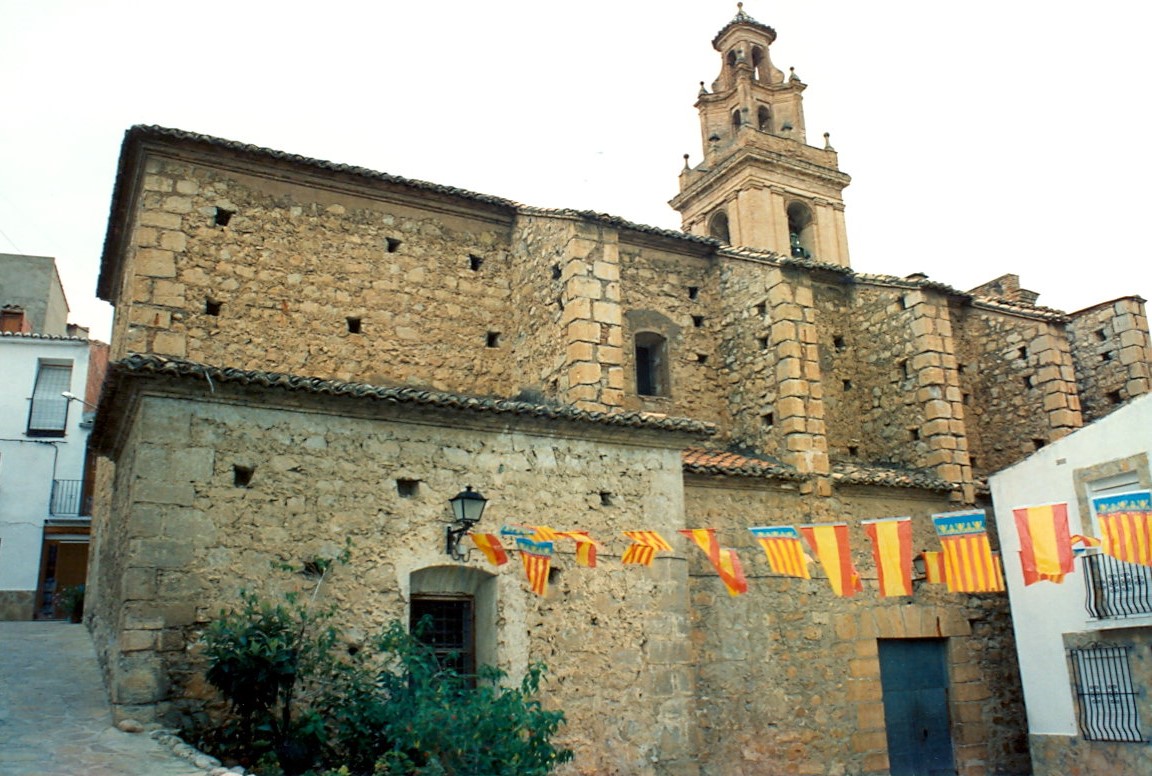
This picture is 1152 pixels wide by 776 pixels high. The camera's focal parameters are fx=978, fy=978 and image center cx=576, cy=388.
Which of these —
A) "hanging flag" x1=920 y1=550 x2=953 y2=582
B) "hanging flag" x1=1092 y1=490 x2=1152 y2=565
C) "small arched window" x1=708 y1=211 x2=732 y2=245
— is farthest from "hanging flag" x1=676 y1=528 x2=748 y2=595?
"small arched window" x1=708 y1=211 x2=732 y2=245

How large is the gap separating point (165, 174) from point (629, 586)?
7.99 m

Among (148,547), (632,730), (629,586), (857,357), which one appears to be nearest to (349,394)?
(148,547)

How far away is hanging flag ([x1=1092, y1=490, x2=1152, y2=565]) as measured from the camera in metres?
9.79

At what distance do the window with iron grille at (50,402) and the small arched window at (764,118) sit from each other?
20858 mm

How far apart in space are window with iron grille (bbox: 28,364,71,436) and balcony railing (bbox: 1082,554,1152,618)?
2064 centimetres

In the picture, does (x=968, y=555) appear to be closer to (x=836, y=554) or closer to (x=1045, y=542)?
(x=1045, y=542)

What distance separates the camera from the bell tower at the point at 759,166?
29109 mm

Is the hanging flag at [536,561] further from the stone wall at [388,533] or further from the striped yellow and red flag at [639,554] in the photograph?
the striped yellow and red flag at [639,554]

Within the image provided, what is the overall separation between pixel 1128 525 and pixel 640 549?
511 cm

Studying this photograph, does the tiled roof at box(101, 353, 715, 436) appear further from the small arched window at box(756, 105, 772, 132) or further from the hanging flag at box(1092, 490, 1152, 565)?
the small arched window at box(756, 105, 772, 132)

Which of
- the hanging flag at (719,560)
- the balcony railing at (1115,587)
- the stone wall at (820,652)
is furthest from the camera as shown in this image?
the stone wall at (820,652)

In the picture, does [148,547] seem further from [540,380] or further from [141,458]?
[540,380]

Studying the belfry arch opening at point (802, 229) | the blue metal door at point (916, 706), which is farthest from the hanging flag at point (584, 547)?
the belfry arch opening at point (802, 229)

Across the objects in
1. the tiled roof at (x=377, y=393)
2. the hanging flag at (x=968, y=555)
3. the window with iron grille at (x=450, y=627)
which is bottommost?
the window with iron grille at (x=450, y=627)
